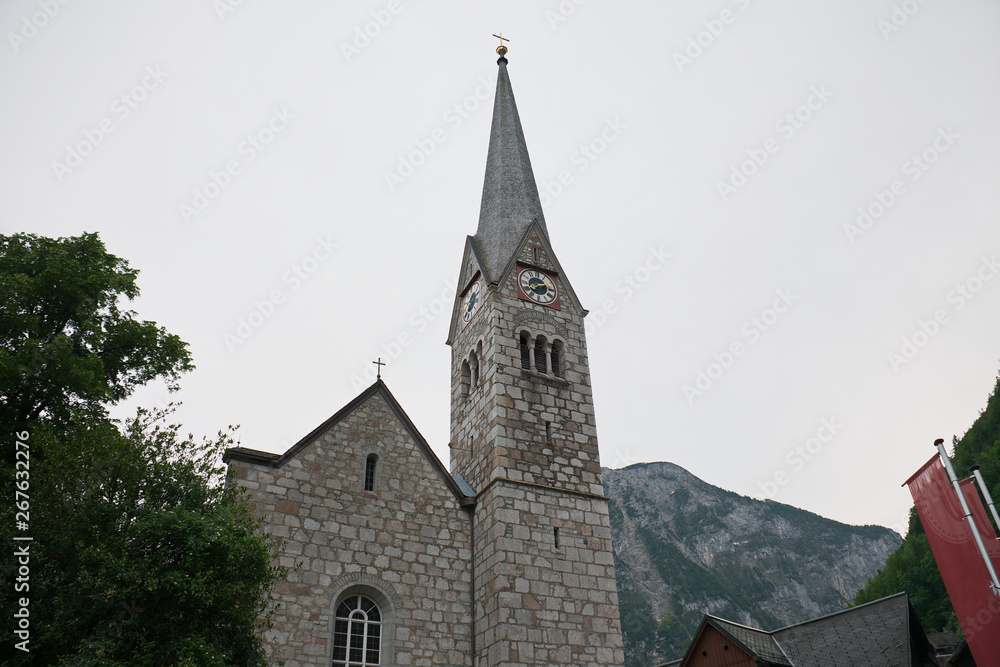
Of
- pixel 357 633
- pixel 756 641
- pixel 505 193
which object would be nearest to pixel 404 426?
pixel 357 633

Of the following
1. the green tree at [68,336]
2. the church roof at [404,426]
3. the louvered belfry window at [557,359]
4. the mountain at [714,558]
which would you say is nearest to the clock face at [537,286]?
the louvered belfry window at [557,359]

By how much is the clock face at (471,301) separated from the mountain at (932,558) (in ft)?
142

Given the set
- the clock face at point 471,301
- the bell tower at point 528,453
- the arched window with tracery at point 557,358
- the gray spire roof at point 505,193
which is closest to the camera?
the bell tower at point 528,453

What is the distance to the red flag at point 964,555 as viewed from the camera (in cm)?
1335

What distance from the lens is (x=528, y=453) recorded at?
2097cm

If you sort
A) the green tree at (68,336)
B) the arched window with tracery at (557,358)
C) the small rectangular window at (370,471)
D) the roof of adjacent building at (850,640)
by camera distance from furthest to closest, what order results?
1. the roof of adjacent building at (850,640)
2. the arched window with tracery at (557,358)
3. the small rectangular window at (370,471)
4. the green tree at (68,336)

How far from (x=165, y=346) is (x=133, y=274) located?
216 cm

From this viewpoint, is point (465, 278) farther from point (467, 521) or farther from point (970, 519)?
point (970, 519)

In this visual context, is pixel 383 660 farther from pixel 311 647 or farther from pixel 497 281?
pixel 497 281

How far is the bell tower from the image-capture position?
61.0ft

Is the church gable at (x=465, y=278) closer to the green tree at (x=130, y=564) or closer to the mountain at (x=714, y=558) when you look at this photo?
the green tree at (x=130, y=564)

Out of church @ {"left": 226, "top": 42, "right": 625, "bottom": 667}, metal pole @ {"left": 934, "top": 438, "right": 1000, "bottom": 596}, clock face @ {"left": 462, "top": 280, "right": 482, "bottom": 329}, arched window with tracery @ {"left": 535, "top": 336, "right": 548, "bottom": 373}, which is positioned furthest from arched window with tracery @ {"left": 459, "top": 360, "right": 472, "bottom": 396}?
metal pole @ {"left": 934, "top": 438, "right": 1000, "bottom": 596}

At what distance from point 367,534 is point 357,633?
2401mm

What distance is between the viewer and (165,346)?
63.4 feet
